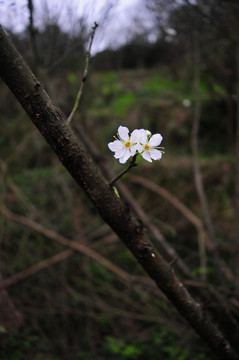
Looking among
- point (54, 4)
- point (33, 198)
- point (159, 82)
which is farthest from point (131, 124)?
point (54, 4)

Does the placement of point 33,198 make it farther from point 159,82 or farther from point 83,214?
point 159,82

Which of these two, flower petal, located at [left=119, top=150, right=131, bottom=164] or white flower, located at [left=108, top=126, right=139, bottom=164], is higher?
white flower, located at [left=108, top=126, right=139, bottom=164]

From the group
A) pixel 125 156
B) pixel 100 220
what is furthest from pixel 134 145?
pixel 100 220

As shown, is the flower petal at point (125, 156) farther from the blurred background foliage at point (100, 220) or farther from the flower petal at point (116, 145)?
the blurred background foliage at point (100, 220)

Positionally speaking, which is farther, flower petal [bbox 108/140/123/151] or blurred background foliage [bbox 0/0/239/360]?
blurred background foliage [bbox 0/0/239/360]

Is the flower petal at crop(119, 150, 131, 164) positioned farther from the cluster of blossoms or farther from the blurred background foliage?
the blurred background foliage

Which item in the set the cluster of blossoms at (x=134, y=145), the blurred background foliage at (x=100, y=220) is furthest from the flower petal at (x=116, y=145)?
the blurred background foliage at (x=100, y=220)

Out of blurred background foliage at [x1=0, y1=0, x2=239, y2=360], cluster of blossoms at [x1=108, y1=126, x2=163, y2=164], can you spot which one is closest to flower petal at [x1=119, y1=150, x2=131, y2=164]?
cluster of blossoms at [x1=108, y1=126, x2=163, y2=164]
